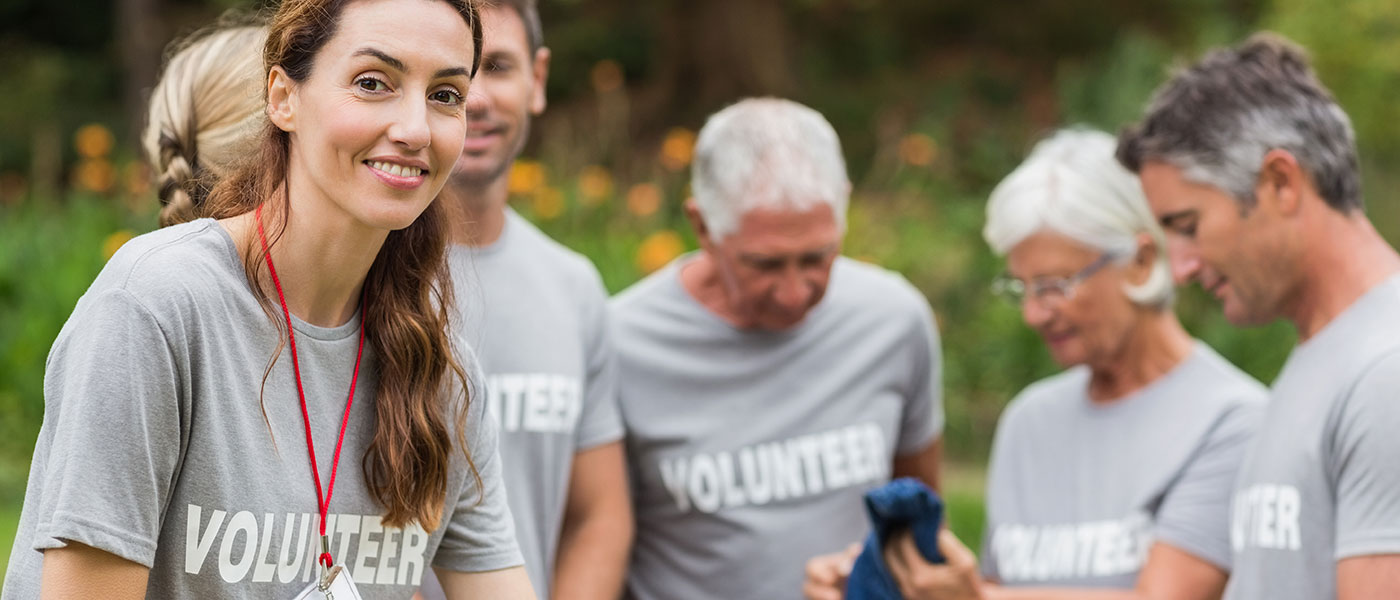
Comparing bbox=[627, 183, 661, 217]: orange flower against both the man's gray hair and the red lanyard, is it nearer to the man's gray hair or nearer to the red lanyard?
the man's gray hair

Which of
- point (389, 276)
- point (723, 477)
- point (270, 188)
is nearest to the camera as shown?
point (270, 188)

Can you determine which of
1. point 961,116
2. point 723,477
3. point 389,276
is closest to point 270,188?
point 389,276

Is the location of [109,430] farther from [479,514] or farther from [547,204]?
[547,204]

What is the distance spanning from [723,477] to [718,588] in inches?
9.8

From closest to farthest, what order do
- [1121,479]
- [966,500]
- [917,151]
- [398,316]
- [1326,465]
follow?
1. [398,316]
2. [1326,465]
3. [1121,479]
4. [966,500]
5. [917,151]

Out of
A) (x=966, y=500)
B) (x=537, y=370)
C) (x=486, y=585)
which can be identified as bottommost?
(x=966, y=500)

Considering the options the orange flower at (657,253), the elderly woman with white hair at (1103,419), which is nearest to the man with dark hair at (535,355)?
the elderly woman with white hair at (1103,419)

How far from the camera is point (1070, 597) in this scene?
10.0 feet

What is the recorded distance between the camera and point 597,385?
10.2ft

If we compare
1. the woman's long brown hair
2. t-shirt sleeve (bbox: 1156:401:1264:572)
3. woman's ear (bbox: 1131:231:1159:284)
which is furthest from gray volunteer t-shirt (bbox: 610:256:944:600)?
the woman's long brown hair

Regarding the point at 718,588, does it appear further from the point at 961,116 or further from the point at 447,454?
the point at 961,116

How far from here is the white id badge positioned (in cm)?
185

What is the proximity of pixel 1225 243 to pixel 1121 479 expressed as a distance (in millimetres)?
667

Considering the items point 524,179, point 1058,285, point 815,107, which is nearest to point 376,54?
point 1058,285
